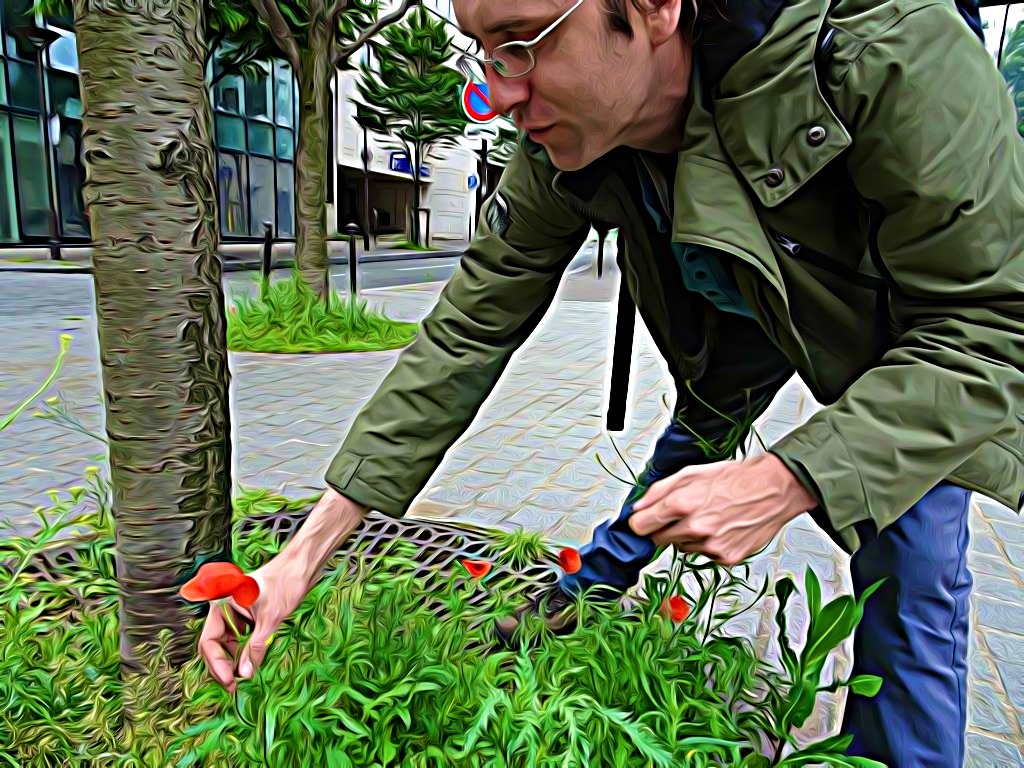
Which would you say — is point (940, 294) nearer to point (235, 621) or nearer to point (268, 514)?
point (235, 621)

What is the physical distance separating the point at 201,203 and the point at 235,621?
879mm

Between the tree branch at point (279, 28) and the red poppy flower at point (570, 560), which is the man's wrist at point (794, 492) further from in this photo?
the tree branch at point (279, 28)

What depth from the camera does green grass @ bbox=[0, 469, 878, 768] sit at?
1.46 metres

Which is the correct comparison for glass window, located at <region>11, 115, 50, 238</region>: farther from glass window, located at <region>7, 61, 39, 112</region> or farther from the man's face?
the man's face

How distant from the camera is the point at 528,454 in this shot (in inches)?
187

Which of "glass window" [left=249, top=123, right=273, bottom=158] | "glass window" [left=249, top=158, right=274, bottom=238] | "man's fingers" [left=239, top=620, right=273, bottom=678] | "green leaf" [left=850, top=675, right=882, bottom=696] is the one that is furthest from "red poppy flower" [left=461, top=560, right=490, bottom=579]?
"glass window" [left=249, top=123, right=273, bottom=158]

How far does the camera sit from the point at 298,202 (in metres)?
7.98

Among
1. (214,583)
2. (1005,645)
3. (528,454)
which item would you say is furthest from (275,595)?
(528,454)

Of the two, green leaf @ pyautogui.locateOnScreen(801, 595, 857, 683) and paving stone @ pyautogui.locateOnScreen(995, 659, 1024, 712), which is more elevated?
green leaf @ pyautogui.locateOnScreen(801, 595, 857, 683)

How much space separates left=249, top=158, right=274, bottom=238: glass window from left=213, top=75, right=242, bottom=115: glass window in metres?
1.69

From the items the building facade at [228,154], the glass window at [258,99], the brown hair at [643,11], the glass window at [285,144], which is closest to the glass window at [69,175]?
the building facade at [228,154]

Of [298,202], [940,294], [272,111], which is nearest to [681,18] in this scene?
[940,294]

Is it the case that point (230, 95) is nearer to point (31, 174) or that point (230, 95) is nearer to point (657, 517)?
point (31, 174)

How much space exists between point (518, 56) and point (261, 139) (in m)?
26.7
